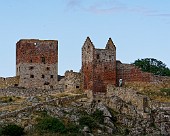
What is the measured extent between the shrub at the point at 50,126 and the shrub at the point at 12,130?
2.20 metres

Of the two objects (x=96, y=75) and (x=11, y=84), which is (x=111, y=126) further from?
(x=11, y=84)

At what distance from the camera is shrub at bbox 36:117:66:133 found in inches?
3819

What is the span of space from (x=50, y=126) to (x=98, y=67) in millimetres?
14945

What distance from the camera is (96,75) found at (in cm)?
10888

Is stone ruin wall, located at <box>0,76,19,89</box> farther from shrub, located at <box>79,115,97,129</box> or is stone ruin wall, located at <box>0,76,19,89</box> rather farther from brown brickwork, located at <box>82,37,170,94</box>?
shrub, located at <box>79,115,97,129</box>

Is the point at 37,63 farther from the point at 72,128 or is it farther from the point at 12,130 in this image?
the point at 12,130

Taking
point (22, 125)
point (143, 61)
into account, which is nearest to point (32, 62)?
point (22, 125)

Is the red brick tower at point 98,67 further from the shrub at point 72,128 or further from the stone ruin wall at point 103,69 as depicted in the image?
the shrub at point 72,128

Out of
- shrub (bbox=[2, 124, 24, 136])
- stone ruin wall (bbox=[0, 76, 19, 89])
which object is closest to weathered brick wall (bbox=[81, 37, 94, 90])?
stone ruin wall (bbox=[0, 76, 19, 89])

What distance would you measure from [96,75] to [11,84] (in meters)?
14.3

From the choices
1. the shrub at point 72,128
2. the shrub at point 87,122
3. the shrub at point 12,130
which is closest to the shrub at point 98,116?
the shrub at point 87,122

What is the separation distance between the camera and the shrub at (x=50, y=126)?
97000mm

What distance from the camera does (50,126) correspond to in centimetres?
9725

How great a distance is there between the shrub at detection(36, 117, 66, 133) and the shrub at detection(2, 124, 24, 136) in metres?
2.20
